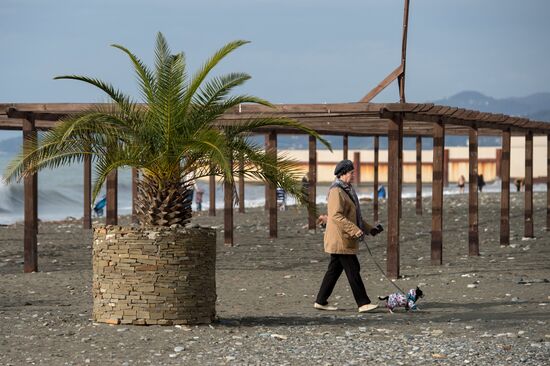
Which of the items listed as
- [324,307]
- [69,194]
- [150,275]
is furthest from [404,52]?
[69,194]

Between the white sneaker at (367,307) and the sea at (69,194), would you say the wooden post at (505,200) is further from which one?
the sea at (69,194)

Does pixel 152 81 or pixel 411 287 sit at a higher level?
pixel 152 81

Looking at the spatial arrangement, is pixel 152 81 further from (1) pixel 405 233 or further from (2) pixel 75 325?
(1) pixel 405 233

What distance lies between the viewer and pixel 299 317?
491 inches

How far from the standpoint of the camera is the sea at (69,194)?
57.8m

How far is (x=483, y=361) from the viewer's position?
959cm

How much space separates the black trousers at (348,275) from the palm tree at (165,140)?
109cm

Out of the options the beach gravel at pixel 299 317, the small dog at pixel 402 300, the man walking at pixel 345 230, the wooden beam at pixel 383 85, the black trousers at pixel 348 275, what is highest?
the wooden beam at pixel 383 85

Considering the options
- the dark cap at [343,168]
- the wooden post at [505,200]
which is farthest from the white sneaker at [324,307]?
the wooden post at [505,200]

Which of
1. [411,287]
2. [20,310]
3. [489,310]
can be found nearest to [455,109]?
[411,287]

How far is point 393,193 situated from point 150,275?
19.3 ft

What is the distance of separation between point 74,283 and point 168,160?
16.9 feet

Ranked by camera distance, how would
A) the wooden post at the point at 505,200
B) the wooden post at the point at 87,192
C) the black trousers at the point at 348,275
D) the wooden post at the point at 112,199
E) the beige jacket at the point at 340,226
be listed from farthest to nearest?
the wooden post at the point at 87,192, the wooden post at the point at 505,200, the wooden post at the point at 112,199, the black trousers at the point at 348,275, the beige jacket at the point at 340,226

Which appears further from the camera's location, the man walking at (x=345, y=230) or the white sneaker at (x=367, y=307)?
the white sneaker at (x=367, y=307)
